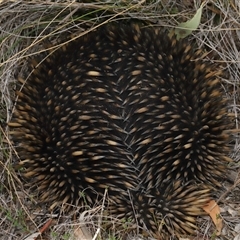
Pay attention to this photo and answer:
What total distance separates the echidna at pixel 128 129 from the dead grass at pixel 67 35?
0.44ft

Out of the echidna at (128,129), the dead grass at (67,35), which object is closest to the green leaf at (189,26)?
the dead grass at (67,35)

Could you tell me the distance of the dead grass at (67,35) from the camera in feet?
10.9

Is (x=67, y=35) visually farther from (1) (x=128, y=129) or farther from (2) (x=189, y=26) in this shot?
(1) (x=128, y=129)

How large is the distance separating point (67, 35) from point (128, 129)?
35.9 inches

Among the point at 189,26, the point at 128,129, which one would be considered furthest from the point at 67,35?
the point at 128,129

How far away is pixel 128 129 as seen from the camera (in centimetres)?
307

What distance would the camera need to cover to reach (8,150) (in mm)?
3490

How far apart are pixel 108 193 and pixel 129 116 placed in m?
0.39

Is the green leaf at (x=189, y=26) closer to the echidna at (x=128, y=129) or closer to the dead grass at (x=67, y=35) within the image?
the dead grass at (x=67, y=35)

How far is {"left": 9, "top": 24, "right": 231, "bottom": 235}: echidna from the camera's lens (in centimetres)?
307

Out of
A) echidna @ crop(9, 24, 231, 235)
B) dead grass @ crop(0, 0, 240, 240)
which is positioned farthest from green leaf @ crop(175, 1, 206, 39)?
echidna @ crop(9, 24, 231, 235)

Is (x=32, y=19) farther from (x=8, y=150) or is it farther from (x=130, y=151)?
(x=130, y=151)

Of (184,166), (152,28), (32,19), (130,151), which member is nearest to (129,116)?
(130,151)

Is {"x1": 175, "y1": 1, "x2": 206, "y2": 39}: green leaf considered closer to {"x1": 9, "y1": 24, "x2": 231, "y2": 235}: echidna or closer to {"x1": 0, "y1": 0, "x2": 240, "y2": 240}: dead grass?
{"x1": 0, "y1": 0, "x2": 240, "y2": 240}: dead grass
